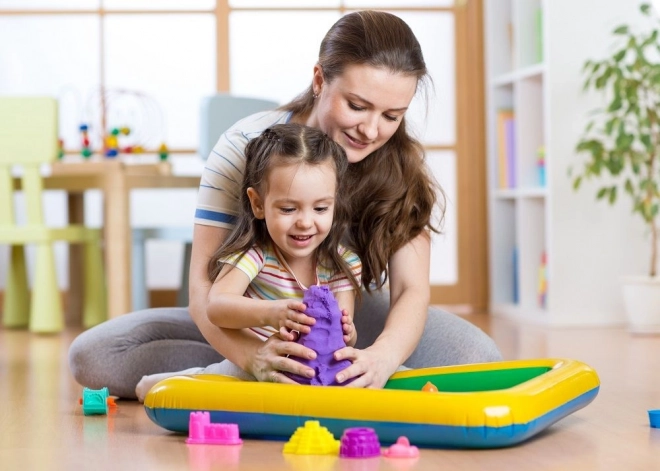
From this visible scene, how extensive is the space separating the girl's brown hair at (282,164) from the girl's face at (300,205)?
0.01 meters

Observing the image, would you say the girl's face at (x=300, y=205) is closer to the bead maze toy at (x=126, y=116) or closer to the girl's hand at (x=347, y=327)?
the girl's hand at (x=347, y=327)

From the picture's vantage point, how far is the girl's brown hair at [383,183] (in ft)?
6.09

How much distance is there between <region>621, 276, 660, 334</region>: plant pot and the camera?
3383mm

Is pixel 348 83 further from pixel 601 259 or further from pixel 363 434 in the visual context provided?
pixel 601 259

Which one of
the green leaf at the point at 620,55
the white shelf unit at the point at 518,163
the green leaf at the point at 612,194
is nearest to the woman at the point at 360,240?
the green leaf at the point at 612,194

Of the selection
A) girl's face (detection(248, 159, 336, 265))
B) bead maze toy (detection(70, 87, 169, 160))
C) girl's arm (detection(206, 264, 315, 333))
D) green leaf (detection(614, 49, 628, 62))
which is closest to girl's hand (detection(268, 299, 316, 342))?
girl's arm (detection(206, 264, 315, 333))

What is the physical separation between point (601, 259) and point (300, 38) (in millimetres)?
→ 1669

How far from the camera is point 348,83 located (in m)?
1.81

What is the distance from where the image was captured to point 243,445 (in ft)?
5.10

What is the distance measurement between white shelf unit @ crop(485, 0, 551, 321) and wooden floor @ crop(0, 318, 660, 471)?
1.50 meters

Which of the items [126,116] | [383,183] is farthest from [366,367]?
[126,116]

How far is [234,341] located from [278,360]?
0.16 meters

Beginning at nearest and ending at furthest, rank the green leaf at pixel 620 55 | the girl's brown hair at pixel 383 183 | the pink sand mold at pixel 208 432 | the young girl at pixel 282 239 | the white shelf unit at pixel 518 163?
1. the pink sand mold at pixel 208 432
2. the young girl at pixel 282 239
3. the girl's brown hair at pixel 383 183
4. the green leaf at pixel 620 55
5. the white shelf unit at pixel 518 163

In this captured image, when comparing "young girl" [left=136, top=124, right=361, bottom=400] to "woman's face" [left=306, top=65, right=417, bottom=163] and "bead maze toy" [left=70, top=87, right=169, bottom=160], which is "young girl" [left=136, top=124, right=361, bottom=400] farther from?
"bead maze toy" [left=70, top=87, right=169, bottom=160]
